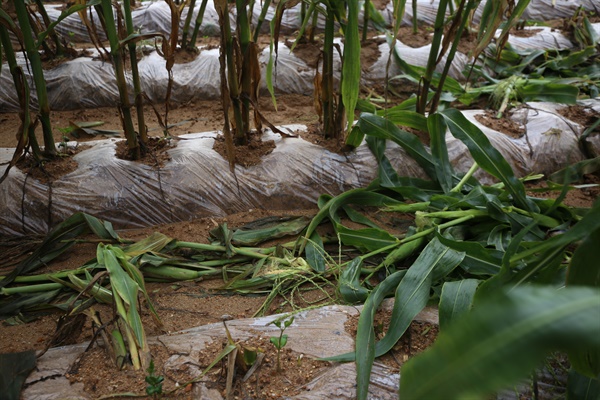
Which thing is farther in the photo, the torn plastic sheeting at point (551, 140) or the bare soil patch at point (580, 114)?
the bare soil patch at point (580, 114)

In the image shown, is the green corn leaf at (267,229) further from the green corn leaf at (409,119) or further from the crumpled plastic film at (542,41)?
the crumpled plastic film at (542,41)

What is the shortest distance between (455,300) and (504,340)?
115 centimetres

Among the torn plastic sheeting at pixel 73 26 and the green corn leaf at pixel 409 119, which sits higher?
the green corn leaf at pixel 409 119

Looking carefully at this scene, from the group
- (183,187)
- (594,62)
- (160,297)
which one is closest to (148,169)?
(183,187)

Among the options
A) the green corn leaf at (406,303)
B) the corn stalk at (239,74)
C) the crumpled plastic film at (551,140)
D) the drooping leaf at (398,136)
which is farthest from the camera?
the crumpled plastic film at (551,140)

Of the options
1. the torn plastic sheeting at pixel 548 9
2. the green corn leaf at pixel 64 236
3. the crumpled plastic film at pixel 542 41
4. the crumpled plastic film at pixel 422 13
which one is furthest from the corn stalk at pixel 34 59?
the torn plastic sheeting at pixel 548 9

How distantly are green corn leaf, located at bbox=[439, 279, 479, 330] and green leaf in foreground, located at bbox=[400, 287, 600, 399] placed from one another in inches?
42.1

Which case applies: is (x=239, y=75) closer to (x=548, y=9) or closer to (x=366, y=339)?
(x=366, y=339)

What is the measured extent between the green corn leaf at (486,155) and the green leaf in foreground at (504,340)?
1758 millimetres

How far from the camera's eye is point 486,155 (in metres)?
2.31

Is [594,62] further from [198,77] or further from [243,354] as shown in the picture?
[243,354]

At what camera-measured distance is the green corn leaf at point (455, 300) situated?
1.60m

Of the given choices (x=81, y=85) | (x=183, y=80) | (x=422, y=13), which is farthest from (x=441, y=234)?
(x=422, y=13)

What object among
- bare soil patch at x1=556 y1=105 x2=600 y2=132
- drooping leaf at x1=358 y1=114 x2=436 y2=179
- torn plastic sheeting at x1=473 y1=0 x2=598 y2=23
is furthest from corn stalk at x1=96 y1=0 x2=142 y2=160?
torn plastic sheeting at x1=473 y1=0 x2=598 y2=23
